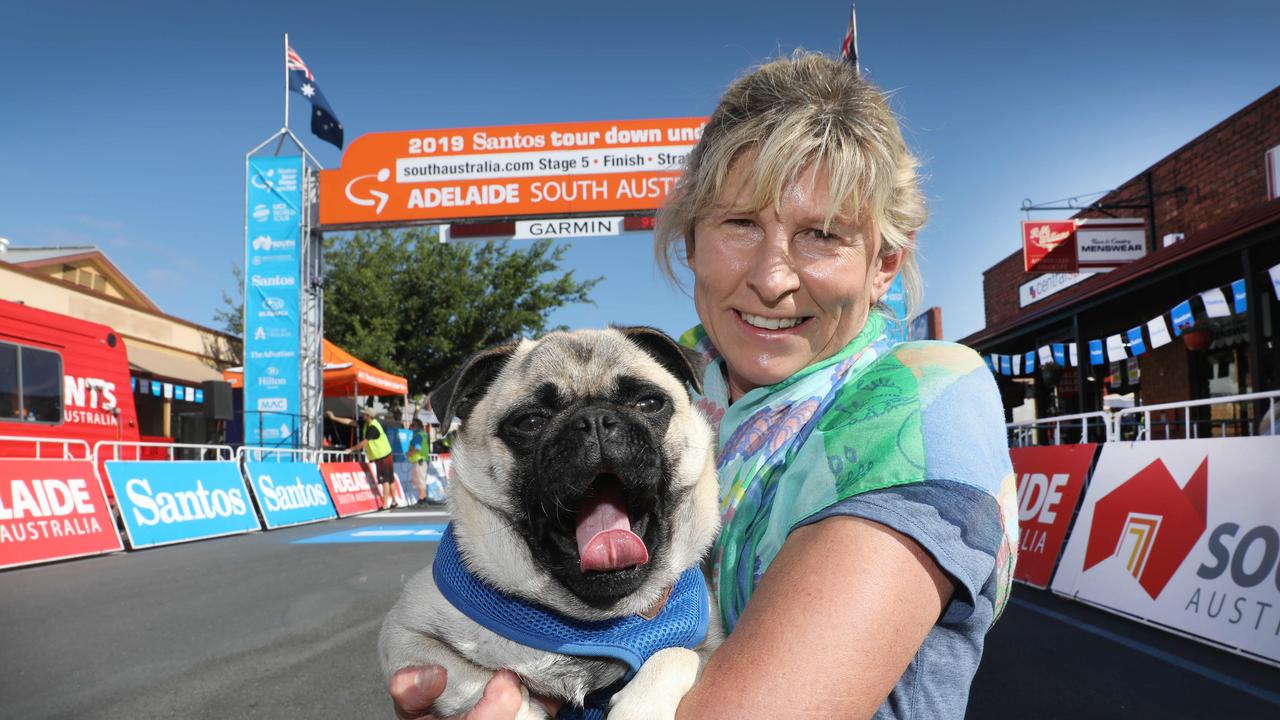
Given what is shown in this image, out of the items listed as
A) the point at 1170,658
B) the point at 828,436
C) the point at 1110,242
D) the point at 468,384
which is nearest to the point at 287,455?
the point at 468,384

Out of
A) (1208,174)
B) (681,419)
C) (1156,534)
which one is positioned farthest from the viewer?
(1208,174)

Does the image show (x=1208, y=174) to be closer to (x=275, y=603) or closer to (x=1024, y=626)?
(x=1024, y=626)

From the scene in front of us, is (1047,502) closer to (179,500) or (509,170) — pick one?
(179,500)

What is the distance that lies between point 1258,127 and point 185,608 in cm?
1455

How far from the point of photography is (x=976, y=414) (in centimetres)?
127

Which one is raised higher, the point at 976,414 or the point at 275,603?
the point at 976,414

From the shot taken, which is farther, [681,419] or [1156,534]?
[1156,534]

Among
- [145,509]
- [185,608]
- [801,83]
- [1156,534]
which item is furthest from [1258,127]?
[145,509]

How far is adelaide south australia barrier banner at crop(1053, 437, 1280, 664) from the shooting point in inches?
174

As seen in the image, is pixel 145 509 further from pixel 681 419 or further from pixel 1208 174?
pixel 1208 174

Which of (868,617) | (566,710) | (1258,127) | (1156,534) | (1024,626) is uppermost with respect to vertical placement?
(1258,127)

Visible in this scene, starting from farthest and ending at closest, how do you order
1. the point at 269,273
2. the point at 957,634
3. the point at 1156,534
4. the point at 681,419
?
the point at 269,273
the point at 1156,534
the point at 681,419
the point at 957,634

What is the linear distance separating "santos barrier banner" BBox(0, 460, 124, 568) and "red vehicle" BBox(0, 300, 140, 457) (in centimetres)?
93

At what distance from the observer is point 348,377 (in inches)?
643
